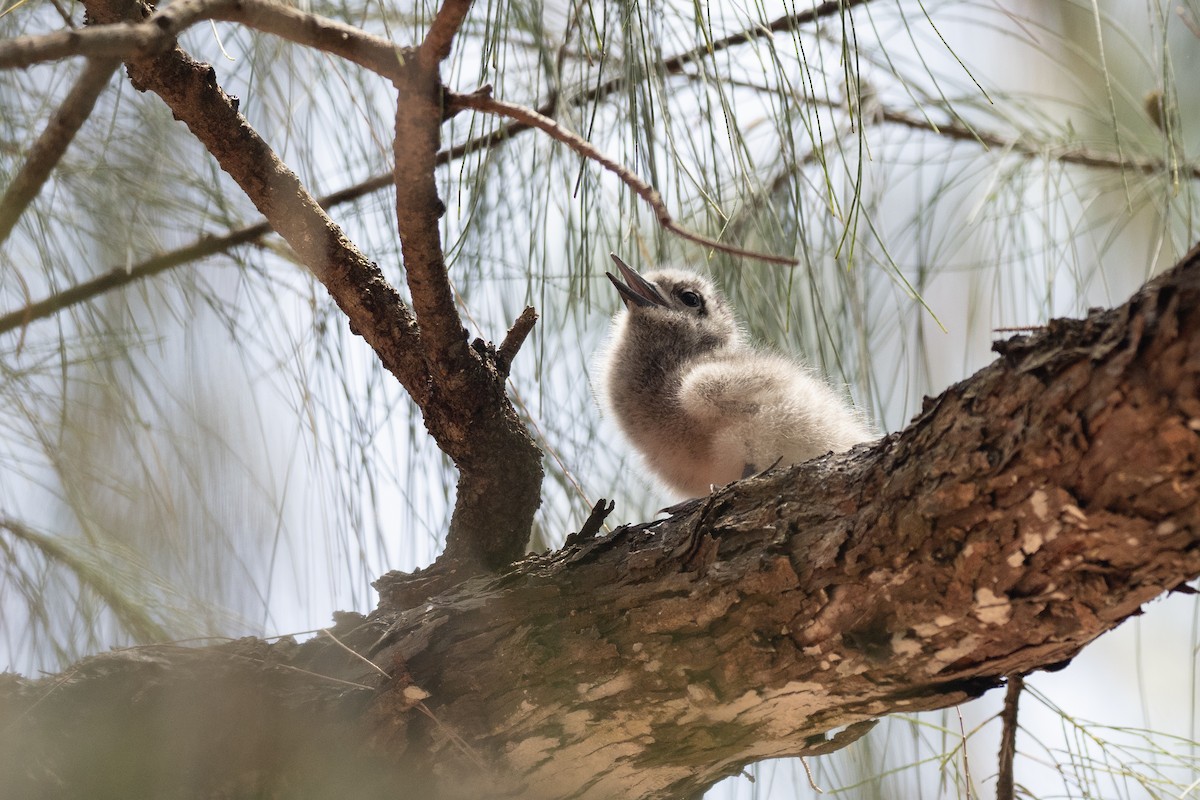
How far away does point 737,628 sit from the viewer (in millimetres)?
1484

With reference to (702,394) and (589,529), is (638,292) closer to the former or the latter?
(702,394)

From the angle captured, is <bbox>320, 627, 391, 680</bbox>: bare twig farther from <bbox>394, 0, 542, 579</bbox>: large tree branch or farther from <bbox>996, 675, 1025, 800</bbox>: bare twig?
<bbox>996, 675, 1025, 800</bbox>: bare twig

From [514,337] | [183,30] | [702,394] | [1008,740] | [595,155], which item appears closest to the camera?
[183,30]

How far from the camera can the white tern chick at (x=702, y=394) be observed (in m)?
2.21

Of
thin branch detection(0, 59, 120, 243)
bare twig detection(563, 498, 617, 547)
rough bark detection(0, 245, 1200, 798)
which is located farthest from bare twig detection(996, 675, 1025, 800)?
thin branch detection(0, 59, 120, 243)

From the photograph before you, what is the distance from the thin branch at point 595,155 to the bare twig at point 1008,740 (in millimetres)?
732

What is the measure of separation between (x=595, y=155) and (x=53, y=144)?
1142 millimetres

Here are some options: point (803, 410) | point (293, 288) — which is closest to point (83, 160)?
point (293, 288)

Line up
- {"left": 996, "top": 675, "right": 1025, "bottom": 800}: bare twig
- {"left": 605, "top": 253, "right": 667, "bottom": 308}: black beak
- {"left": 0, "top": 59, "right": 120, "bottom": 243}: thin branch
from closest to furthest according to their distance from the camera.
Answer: {"left": 996, "top": 675, "right": 1025, "bottom": 800}: bare twig → {"left": 0, "top": 59, "right": 120, "bottom": 243}: thin branch → {"left": 605, "top": 253, "right": 667, "bottom": 308}: black beak

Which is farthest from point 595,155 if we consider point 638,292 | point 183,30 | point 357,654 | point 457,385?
point 638,292

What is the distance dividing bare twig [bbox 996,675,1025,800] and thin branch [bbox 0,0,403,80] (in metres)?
1.19

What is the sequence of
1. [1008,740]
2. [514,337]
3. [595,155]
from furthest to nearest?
[514,337]
[1008,740]
[595,155]

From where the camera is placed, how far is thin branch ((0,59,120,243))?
1.79 m

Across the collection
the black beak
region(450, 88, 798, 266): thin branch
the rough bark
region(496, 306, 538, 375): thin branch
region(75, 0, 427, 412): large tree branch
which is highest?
the black beak
